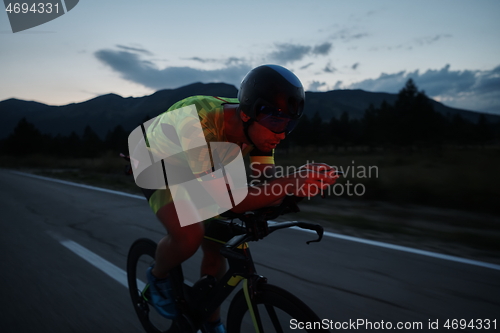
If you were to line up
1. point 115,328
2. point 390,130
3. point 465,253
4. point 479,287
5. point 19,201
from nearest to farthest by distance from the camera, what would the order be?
point 115,328 < point 479,287 < point 465,253 < point 19,201 < point 390,130

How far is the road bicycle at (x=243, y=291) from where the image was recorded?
5.18ft

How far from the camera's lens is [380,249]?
13.6 feet

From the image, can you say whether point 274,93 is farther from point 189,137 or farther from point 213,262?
point 213,262

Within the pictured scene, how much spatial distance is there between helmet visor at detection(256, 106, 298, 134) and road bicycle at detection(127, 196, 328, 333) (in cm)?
40

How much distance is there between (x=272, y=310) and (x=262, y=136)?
851 millimetres

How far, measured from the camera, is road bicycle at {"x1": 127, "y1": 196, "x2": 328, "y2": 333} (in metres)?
1.58

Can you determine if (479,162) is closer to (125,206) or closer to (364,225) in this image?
(364,225)

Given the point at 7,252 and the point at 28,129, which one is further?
the point at 28,129

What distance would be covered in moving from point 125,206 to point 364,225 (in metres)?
4.91

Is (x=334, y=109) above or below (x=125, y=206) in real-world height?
above

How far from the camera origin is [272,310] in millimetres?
1643

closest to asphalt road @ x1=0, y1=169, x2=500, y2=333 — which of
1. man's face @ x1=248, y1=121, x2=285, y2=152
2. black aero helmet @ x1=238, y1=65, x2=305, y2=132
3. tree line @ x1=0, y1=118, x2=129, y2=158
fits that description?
man's face @ x1=248, y1=121, x2=285, y2=152

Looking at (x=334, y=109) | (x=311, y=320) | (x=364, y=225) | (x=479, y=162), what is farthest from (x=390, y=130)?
(x=334, y=109)

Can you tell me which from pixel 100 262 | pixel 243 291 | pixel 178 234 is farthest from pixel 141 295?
pixel 100 262
